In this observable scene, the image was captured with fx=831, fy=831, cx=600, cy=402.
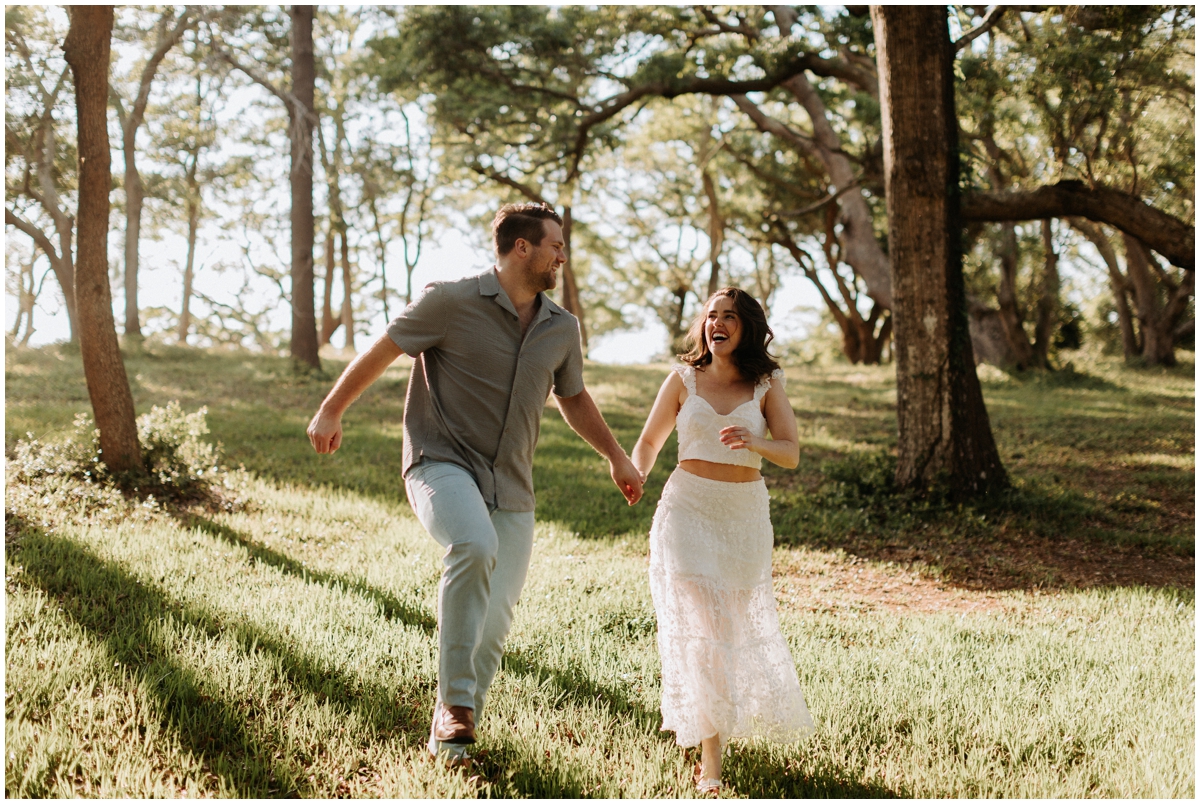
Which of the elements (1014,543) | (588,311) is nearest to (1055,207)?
(1014,543)

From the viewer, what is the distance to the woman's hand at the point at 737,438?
147 inches

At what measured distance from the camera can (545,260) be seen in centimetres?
404

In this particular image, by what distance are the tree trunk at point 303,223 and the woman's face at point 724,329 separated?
53.1 ft

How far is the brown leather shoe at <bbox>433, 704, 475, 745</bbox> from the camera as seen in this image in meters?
3.51

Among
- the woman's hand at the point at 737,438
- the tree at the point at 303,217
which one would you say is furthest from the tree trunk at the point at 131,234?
the woman's hand at the point at 737,438

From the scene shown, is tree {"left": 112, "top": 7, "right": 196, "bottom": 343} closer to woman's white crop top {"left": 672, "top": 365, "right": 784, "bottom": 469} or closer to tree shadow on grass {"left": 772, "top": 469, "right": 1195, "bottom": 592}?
tree shadow on grass {"left": 772, "top": 469, "right": 1195, "bottom": 592}

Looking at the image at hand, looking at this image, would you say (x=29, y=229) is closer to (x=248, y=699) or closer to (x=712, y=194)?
(x=712, y=194)

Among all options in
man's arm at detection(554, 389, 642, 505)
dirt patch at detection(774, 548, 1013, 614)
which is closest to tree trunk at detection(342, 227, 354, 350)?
dirt patch at detection(774, 548, 1013, 614)

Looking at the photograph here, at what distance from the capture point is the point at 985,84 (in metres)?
12.4

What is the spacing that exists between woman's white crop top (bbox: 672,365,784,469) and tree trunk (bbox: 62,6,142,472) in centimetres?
647

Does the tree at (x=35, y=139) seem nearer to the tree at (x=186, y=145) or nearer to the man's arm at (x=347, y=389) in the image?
the tree at (x=186, y=145)

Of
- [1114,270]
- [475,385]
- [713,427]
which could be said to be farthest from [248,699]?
[1114,270]

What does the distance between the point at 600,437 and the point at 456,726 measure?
5.17 ft

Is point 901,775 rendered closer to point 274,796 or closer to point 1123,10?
point 274,796
